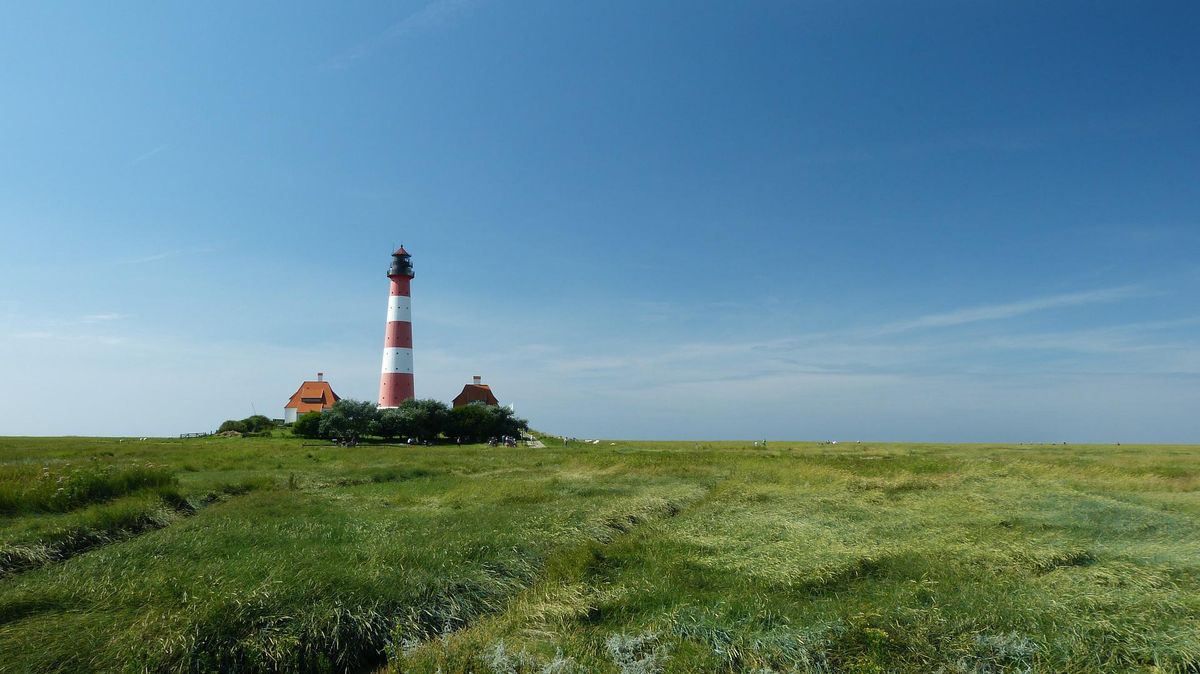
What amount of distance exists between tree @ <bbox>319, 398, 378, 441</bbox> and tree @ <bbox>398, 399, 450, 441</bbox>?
11.5 feet

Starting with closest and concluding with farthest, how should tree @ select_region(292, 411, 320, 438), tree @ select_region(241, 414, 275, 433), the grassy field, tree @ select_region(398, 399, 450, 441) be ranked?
the grassy field, tree @ select_region(398, 399, 450, 441), tree @ select_region(292, 411, 320, 438), tree @ select_region(241, 414, 275, 433)

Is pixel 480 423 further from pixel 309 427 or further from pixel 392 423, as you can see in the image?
pixel 309 427

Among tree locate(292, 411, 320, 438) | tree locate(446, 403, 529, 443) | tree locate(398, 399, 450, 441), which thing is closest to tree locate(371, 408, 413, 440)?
tree locate(398, 399, 450, 441)

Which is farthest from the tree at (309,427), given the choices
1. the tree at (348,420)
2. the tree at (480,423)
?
the tree at (480,423)

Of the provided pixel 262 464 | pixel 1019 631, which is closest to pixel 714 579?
pixel 1019 631

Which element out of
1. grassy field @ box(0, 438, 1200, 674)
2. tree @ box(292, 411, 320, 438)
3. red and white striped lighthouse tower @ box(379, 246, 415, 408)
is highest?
red and white striped lighthouse tower @ box(379, 246, 415, 408)

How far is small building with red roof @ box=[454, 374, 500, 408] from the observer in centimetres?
8406

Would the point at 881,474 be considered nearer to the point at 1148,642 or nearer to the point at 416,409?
the point at 1148,642

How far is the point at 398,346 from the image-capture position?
6550 cm

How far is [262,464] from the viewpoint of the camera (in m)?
31.0

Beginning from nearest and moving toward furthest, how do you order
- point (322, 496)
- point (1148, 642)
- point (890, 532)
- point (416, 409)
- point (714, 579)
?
point (1148, 642) → point (714, 579) → point (890, 532) → point (322, 496) → point (416, 409)

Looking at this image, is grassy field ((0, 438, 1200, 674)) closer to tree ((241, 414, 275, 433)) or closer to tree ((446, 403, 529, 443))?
tree ((446, 403, 529, 443))

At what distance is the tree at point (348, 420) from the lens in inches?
2378

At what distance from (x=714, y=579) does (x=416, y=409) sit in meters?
56.6
